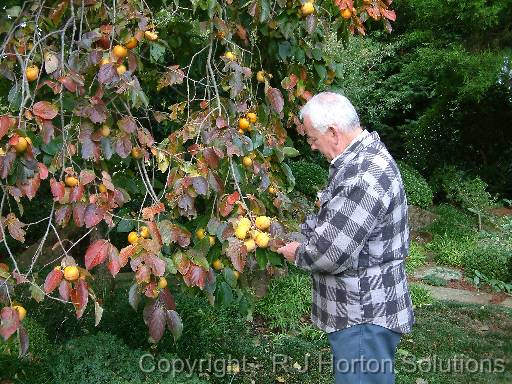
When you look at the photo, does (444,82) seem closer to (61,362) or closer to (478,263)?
(478,263)

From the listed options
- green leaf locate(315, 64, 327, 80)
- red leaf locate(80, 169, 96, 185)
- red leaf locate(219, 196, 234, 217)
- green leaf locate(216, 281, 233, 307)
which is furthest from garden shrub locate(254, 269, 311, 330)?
red leaf locate(80, 169, 96, 185)

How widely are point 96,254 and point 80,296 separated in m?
0.12

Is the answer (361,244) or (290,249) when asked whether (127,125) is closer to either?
(290,249)

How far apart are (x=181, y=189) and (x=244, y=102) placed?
1.89ft

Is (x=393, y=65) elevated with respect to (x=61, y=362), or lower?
elevated

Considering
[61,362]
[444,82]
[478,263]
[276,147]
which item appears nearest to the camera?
[276,147]

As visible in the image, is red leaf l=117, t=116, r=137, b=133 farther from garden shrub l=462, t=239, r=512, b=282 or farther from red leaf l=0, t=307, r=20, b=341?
garden shrub l=462, t=239, r=512, b=282

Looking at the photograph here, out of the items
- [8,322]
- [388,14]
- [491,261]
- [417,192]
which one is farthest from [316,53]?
[417,192]

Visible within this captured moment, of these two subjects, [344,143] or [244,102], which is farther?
[244,102]

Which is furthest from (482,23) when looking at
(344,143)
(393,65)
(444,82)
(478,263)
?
(344,143)

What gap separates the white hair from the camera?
179 cm

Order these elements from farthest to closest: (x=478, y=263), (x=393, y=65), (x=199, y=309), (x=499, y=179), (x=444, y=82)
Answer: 1. (x=393, y=65)
2. (x=499, y=179)
3. (x=444, y=82)
4. (x=478, y=263)
5. (x=199, y=309)

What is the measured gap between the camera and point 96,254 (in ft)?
5.25

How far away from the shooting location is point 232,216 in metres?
1.82
